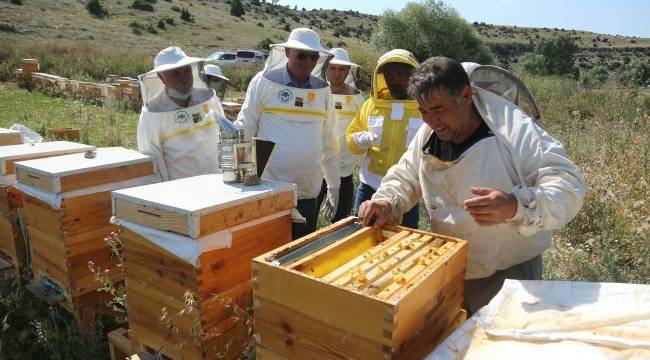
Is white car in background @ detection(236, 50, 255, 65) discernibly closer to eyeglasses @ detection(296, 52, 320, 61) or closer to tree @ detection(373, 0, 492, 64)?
tree @ detection(373, 0, 492, 64)

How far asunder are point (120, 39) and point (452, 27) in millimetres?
24941

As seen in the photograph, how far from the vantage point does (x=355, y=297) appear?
1416 mm

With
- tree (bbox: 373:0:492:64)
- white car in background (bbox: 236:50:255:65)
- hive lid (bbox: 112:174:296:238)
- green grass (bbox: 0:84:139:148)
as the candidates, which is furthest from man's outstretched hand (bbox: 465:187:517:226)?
white car in background (bbox: 236:50:255:65)

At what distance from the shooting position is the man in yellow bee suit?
3518 mm

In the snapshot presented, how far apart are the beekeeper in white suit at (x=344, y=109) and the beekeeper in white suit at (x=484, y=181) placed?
2.42 metres

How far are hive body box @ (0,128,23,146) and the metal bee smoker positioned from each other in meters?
2.77

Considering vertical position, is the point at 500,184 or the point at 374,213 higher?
the point at 500,184

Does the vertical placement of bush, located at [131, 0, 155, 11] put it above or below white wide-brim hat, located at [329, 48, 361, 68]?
above

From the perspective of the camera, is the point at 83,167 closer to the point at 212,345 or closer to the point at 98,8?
the point at 212,345

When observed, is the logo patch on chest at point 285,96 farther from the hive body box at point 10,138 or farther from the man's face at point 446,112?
the hive body box at point 10,138

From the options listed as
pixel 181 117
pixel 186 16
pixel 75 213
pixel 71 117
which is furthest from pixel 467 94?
pixel 186 16

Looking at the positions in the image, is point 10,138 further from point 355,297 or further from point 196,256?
point 355,297

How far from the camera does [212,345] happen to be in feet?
7.10

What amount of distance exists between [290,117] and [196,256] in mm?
1877
